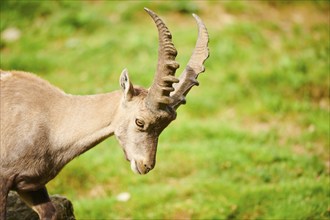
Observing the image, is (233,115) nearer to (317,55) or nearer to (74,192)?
(317,55)

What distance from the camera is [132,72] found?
456 inches

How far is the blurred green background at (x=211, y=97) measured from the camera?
833 centimetres

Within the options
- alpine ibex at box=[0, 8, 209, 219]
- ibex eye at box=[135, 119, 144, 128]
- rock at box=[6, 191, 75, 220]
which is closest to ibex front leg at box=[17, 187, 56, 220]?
alpine ibex at box=[0, 8, 209, 219]

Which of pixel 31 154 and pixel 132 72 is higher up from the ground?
pixel 31 154

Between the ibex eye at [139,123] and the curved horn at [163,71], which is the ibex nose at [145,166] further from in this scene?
the curved horn at [163,71]

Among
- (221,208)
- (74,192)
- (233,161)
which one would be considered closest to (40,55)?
(74,192)

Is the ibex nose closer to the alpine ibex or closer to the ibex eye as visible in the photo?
the alpine ibex

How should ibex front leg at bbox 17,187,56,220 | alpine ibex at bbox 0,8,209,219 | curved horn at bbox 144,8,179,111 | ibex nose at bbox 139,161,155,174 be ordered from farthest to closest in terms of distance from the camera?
1. ibex front leg at bbox 17,187,56,220
2. ibex nose at bbox 139,161,155,174
3. alpine ibex at bbox 0,8,209,219
4. curved horn at bbox 144,8,179,111

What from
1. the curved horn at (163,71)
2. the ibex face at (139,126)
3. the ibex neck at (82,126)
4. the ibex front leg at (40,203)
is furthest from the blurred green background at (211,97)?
the curved horn at (163,71)

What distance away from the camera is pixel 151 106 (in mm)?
5363

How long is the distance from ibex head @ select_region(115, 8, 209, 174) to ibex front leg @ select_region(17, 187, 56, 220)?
1046 millimetres

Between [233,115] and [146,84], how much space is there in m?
1.95

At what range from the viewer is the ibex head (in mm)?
5238

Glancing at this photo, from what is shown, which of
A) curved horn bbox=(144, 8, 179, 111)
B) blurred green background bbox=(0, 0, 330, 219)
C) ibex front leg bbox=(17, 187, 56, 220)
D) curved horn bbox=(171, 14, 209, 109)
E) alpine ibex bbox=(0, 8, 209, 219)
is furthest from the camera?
blurred green background bbox=(0, 0, 330, 219)
